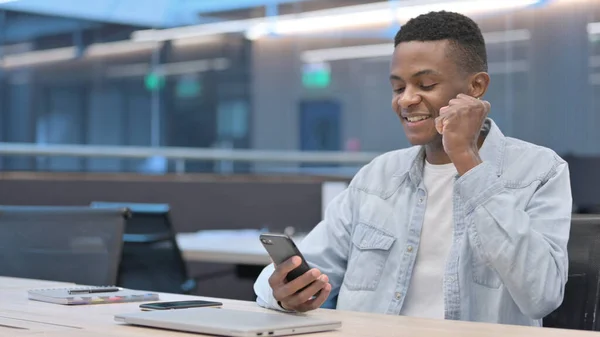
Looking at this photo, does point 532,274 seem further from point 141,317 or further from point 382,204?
point 141,317

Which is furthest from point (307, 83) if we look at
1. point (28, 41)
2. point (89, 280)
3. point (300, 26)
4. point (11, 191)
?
point (89, 280)

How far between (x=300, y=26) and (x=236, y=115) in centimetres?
103

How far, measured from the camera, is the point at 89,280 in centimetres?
276

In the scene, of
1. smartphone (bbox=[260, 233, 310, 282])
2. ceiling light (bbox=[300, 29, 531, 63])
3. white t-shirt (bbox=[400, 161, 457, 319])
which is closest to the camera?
smartphone (bbox=[260, 233, 310, 282])

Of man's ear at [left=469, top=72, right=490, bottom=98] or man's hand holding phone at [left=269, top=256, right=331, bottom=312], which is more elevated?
man's ear at [left=469, top=72, right=490, bottom=98]

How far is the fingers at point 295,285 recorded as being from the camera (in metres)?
1.82

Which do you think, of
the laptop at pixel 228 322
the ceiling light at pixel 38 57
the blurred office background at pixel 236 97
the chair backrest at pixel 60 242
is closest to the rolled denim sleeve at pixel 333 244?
the laptop at pixel 228 322

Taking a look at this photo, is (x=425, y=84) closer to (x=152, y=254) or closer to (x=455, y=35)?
(x=455, y=35)

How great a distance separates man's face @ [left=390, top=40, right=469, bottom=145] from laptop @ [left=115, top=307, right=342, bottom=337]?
666 mm

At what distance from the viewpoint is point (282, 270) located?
1.85 metres

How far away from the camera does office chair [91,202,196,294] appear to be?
15.5ft

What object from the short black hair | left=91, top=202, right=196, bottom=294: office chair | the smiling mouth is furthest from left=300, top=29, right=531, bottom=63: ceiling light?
the smiling mouth

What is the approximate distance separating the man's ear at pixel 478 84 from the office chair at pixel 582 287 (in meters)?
0.41

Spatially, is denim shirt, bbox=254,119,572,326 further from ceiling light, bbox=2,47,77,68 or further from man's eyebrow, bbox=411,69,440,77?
ceiling light, bbox=2,47,77,68
